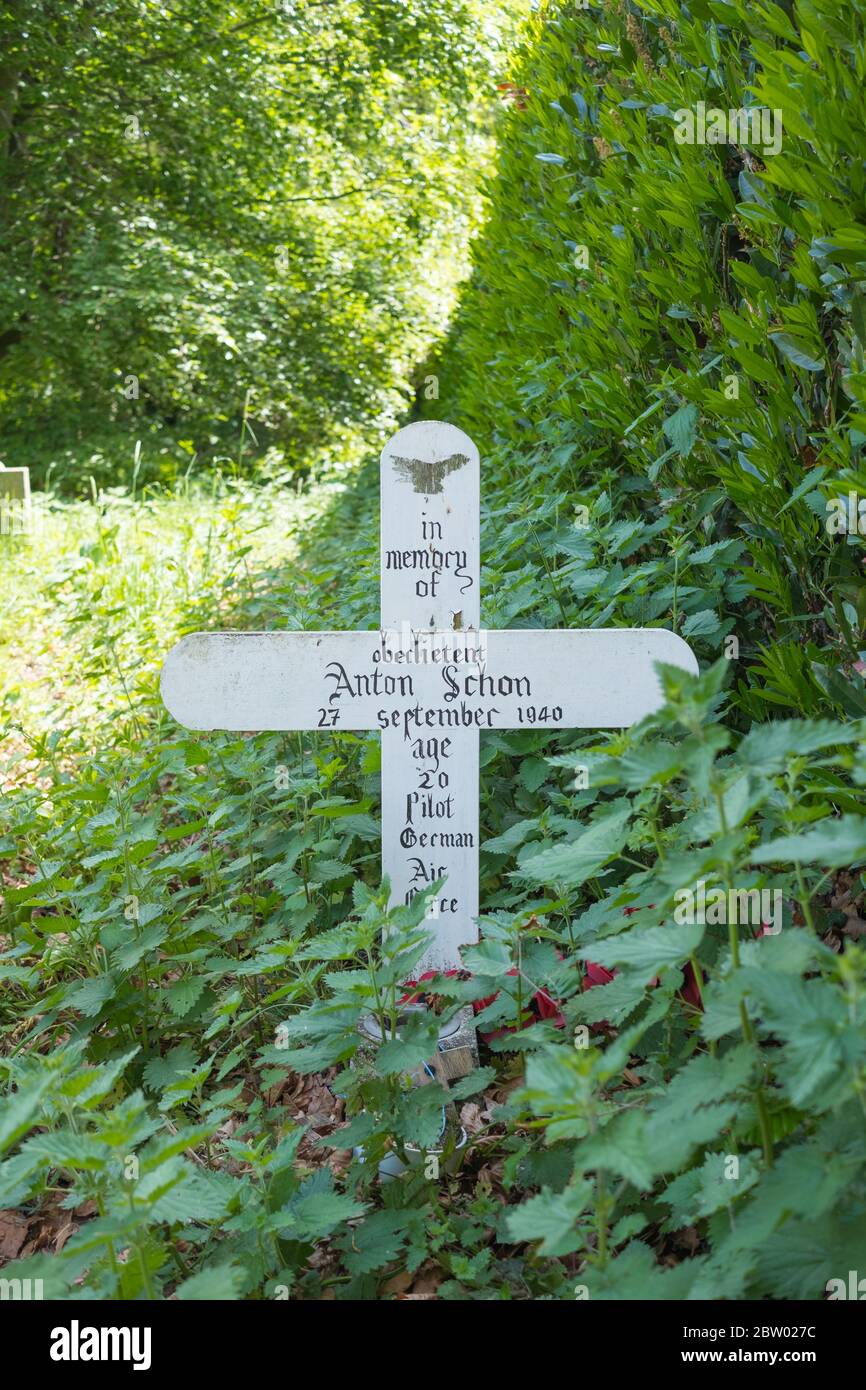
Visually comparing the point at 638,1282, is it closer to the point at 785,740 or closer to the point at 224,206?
the point at 785,740

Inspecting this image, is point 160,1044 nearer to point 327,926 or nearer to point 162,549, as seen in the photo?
point 327,926

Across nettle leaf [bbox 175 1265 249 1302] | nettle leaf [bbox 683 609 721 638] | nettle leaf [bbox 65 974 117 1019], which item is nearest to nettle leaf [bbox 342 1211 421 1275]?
nettle leaf [bbox 175 1265 249 1302]

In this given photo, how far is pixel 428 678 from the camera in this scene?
237cm

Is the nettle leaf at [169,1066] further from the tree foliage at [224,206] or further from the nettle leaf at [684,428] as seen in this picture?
the tree foliage at [224,206]

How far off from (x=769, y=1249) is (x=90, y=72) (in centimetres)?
1143

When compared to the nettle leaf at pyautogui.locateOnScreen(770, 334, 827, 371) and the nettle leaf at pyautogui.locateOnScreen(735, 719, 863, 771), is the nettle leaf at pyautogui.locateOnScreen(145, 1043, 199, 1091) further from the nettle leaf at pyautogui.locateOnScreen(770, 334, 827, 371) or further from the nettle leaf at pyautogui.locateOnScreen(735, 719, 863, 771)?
the nettle leaf at pyautogui.locateOnScreen(770, 334, 827, 371)

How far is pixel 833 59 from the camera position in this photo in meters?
1.80

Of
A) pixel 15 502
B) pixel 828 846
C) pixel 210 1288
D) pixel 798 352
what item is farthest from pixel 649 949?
pixel 15 502

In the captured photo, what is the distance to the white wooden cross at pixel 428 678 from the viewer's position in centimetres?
234

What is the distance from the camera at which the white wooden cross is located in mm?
2338

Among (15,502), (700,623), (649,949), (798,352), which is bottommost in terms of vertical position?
(649,949)

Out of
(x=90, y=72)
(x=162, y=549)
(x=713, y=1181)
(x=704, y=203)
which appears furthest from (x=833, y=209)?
(x=90, y=72)

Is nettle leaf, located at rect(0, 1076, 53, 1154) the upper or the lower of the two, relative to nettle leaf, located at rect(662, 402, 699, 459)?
lower

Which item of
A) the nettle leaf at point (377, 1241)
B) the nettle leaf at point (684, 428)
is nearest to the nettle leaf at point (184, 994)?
the nettle leaf at point (377, 1241)
